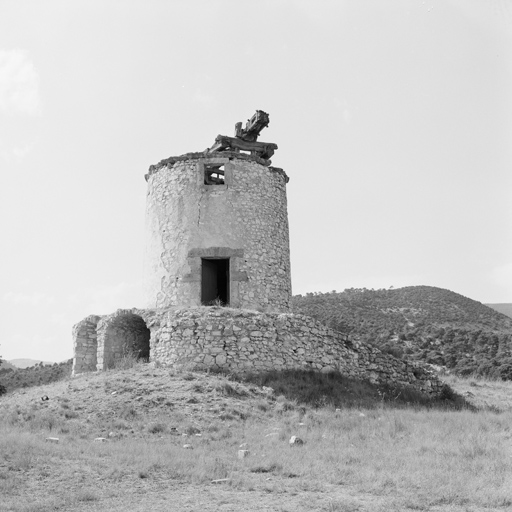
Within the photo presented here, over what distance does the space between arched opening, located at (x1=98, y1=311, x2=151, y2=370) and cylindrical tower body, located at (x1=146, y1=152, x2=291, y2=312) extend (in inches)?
37.2

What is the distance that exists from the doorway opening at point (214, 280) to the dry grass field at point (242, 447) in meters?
3.47

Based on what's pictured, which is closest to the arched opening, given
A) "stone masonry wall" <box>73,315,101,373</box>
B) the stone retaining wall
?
the stone retaining wall

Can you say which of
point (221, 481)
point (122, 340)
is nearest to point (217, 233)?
point (122, 340)

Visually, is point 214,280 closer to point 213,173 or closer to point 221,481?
point 213,173

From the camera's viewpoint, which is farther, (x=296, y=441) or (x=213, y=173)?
(x=213, y=173)

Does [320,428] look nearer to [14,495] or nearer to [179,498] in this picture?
[179,498]

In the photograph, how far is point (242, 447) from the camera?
9133 millimetres

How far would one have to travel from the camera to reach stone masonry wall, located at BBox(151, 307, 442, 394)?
13.4 m

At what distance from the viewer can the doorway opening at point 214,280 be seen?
53.1 feet

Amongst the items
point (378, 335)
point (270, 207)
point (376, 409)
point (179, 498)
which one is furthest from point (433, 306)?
point (179, 498)

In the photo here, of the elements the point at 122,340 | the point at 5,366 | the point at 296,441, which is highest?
the point at 122,340

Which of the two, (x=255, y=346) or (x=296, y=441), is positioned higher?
(x=255, y=346)

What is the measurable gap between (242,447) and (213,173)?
9559 millimetres

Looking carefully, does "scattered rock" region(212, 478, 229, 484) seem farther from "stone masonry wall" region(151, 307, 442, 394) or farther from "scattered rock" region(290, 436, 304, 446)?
"stone masonry wall" region(151, 307, 442, 394)
